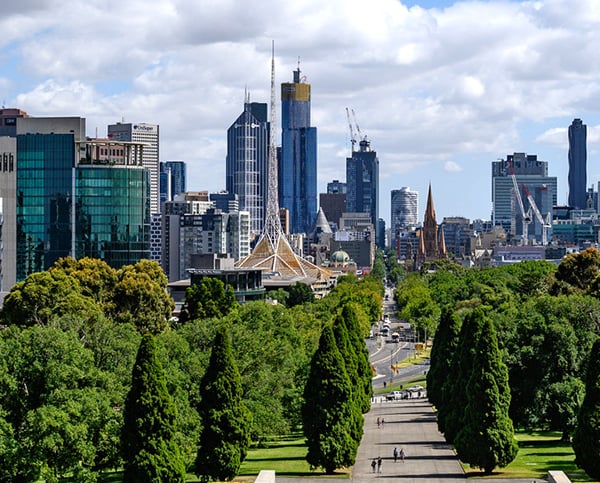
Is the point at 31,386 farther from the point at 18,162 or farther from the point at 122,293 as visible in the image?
the point at 18,162

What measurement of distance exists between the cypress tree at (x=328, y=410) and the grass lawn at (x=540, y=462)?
7776 millimetres

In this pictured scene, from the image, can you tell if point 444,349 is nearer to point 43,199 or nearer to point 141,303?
point 141,303

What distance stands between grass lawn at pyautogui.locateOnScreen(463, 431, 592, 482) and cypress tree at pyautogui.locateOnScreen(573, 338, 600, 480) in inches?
96.6

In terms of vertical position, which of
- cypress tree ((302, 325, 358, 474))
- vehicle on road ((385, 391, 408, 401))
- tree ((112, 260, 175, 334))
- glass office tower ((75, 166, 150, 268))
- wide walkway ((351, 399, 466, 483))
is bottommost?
vehicle on road ((385, 391, 408, 401))

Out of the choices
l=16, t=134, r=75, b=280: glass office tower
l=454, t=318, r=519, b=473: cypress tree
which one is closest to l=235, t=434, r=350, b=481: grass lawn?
l=454, t=318, r=519, b=473: cypress tree

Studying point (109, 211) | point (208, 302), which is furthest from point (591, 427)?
point (109, 211)

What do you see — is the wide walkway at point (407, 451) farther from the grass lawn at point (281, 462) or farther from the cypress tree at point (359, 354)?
the cypress tree at point (359, 354)

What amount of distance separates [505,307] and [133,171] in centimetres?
5068

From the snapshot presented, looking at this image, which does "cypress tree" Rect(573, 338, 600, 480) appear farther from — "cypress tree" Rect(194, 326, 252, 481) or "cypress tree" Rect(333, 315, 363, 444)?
"cypress tree" Rect(194, 326, 252, 481)

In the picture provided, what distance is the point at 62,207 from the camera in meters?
168

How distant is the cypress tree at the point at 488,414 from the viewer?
78812 mm

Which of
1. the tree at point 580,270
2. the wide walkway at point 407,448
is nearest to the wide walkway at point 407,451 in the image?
the wide walkway at point 407,448

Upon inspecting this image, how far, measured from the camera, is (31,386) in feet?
233

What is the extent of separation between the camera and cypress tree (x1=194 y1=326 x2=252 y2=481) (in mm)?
71188
